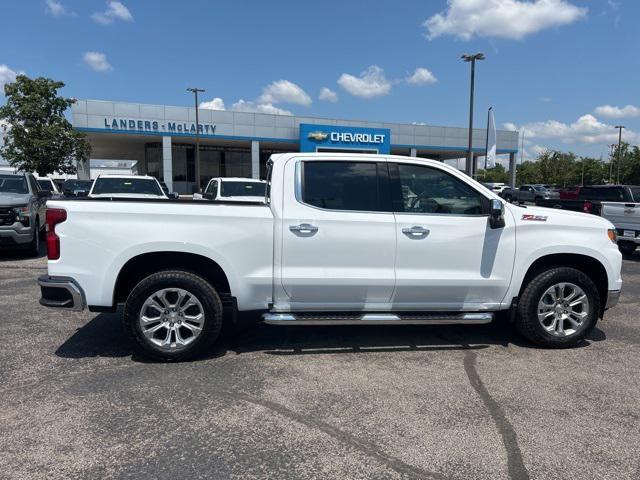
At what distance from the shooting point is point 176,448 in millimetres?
3168

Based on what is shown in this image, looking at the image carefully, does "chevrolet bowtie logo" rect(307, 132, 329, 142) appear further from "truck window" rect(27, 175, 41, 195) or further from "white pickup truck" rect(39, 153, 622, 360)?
"white pickup truck" rect(39, 153, 622, 360)

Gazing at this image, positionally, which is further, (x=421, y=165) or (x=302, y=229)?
(x=421, y=165)

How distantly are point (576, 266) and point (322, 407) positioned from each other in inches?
128

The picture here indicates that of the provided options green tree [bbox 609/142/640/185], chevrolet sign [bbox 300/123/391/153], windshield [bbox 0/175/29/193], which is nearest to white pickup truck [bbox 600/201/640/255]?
windshield [bbox 0/175/29/193]

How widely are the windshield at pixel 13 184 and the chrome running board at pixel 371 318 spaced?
962 centimetres

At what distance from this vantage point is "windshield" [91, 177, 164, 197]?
1241cm

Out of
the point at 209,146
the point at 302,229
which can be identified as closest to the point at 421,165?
the point at 302,229

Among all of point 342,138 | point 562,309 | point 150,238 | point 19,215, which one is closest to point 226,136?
point 342,138

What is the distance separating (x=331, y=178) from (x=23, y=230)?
27.5 ft

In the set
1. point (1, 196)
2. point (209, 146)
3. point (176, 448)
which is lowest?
point (176, 448)

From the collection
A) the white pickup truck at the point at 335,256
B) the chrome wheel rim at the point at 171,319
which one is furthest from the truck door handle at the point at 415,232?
the chrome wheel rim at the point at 171,319

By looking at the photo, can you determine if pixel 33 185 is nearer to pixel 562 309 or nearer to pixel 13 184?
pixel 13 184

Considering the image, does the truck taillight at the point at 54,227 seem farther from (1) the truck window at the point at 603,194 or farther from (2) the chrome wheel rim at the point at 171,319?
(1) the truck window at the point at 603,194

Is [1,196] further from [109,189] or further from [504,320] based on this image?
[504,320]
